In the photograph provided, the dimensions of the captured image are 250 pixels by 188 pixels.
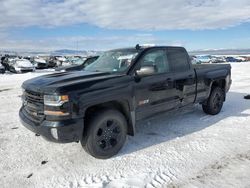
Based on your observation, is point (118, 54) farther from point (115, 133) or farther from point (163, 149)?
point (163, 149)

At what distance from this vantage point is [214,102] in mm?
6871

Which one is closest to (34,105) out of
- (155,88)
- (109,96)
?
(109,96)

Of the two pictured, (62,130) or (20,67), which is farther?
(20,67)

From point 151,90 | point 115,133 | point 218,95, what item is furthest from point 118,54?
point 218,95

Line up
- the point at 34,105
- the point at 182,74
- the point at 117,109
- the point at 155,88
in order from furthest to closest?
1. the point at 182,74
2. the point at 155,88
3. the point at 117,109
4. the point at 34,105

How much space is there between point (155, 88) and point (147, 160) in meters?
1.39

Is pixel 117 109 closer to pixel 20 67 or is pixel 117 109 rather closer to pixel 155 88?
pixel 155 88

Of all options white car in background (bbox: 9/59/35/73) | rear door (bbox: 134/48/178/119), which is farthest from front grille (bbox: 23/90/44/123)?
white car in background (bbox: 9/59/35/73)

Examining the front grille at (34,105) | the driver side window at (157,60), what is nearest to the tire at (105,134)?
the front grille at (34,105)

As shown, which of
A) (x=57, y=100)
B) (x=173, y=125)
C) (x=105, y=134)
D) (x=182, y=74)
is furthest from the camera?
(x=173, y=125)

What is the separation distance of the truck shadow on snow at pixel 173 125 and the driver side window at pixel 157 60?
90 cm

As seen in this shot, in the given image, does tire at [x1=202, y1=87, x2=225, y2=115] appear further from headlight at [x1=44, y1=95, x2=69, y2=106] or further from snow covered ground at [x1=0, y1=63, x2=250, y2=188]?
headlight at [x1=44, y1=95, x2=69, y2=106]

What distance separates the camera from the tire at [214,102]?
22.2 feet

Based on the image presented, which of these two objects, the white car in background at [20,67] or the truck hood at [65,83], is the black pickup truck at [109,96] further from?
the white car in background at [20,67]
